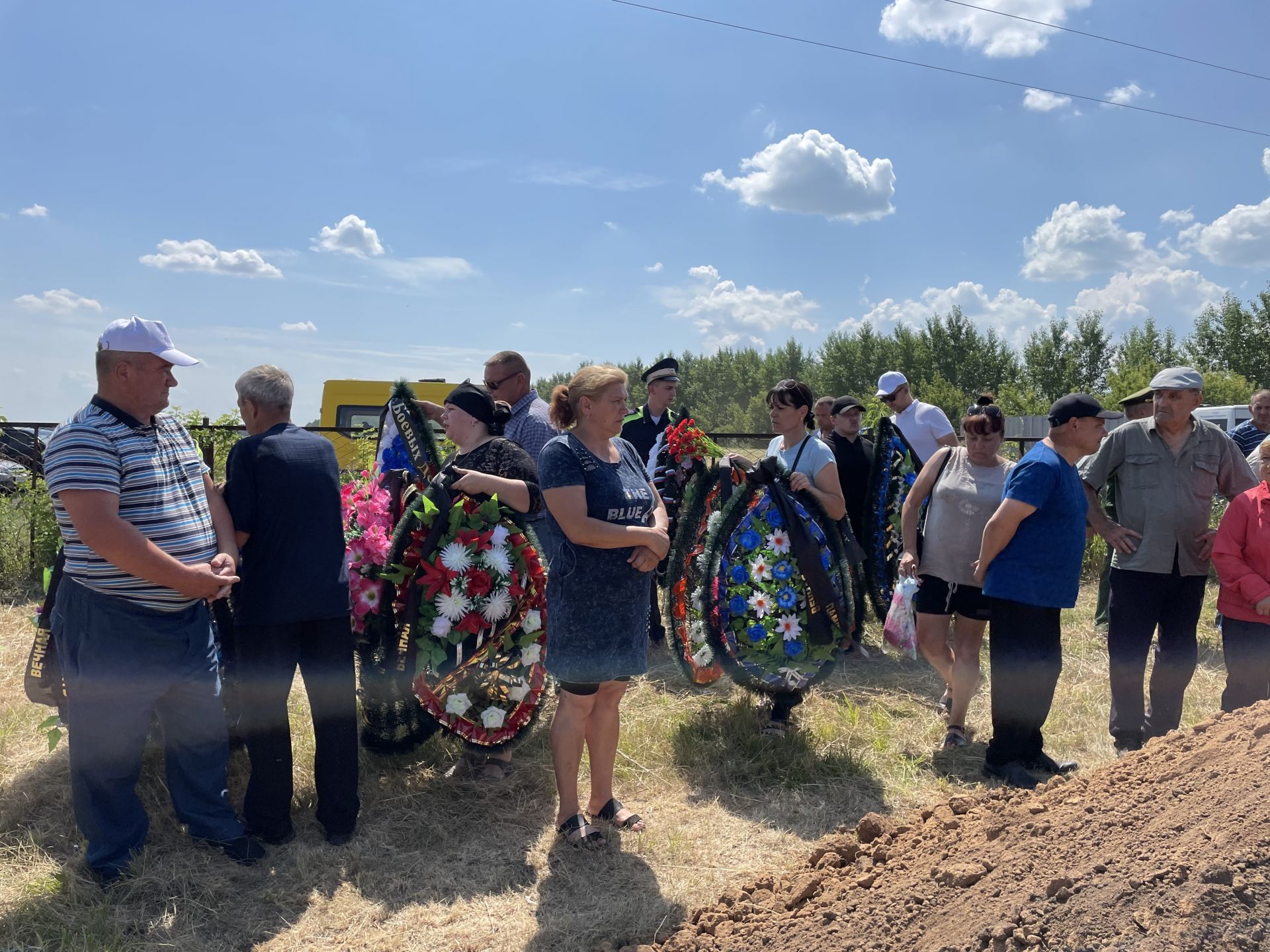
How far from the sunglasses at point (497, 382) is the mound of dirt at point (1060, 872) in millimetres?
2550

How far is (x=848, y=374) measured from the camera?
5428cm

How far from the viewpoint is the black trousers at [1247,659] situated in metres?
3.85

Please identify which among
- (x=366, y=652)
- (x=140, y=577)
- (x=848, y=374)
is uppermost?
(x=848, y=374)

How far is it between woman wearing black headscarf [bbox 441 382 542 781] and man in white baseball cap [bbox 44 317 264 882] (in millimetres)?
991

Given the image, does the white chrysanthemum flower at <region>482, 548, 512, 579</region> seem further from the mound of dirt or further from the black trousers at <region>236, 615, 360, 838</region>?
the mound of dirt

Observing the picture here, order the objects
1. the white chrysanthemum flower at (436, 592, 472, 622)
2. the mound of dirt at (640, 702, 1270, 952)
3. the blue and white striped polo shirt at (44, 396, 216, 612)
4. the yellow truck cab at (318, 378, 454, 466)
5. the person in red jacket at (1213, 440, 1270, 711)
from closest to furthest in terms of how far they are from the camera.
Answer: the mound of dirt at (640, 702, 1270, 952), the blue and white striped polo shirt at (44, 396, 216, 612), the white chrysanthemum flower at (436, 592, 472, 622), the person in red jacket at (1213, 440, 1270, 711), the yellow truck cab at (318, 378, 454, 466)

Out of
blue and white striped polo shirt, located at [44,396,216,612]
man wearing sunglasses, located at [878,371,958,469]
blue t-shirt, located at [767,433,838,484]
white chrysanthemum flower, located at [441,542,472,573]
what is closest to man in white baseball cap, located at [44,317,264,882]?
blue and white striped polo shirt, located at [44,396,216,612]

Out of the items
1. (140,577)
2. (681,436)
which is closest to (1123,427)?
(681,436)

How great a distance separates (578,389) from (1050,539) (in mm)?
2075

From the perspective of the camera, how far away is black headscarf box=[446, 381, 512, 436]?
12.4 ft

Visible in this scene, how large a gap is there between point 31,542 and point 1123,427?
27.6 feet

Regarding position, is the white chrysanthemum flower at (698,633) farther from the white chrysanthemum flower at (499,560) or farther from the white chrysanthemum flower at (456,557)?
the white chrysanthemum flower at (456,557)

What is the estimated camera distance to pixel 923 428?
19.6 feet

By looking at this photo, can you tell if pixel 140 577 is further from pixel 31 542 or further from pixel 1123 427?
pixel 31 542
